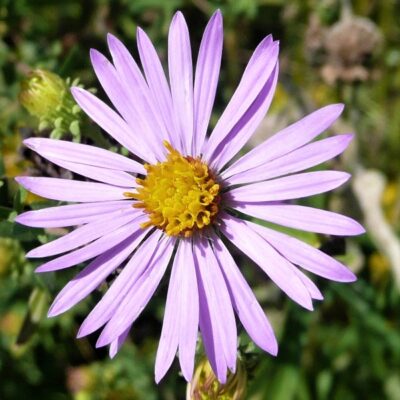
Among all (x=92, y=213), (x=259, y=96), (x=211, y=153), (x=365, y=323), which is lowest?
(x=365, y=323)

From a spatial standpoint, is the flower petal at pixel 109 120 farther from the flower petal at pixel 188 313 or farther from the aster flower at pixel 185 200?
the flower petal at pixel 188 313

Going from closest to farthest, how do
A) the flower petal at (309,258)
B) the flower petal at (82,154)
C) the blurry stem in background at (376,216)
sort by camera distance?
the flower petal at (309,258) → the flower petal at (82,154) → the blurry stem in background at (376,216)

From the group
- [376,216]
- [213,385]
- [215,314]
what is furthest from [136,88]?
[376,216]

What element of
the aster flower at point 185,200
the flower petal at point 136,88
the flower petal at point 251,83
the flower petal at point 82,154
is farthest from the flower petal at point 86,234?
the flower petal at point 251,83

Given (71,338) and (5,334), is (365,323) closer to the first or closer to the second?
(71,338)

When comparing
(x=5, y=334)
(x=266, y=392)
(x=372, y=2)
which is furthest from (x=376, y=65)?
(x=5, y=334)

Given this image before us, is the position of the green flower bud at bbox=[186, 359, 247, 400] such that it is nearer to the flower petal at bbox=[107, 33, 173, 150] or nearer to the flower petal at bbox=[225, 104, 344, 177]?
the flower petal at bbox=[225, 104, 344, 177]
